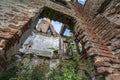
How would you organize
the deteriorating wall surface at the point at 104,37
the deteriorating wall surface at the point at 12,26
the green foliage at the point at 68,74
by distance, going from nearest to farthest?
the deteriorating wall surface at the point at 12,26 → the deteriorating wall surface at the point at 104,37 → the green foliage at the point at 68,74

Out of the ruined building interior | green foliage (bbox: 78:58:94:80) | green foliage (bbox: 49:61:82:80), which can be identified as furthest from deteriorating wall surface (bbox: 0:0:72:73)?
green foliage (bbox: 78:58:94:80)

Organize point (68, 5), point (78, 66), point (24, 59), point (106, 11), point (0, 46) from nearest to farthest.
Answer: point (0, 46)
point (78, 66)
point (106, 11)
point (24, 59)
point (68, 5)

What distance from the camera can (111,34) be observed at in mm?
3021

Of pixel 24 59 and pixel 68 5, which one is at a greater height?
pixel 68 5

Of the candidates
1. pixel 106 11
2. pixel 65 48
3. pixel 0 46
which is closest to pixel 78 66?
pixel 106 11

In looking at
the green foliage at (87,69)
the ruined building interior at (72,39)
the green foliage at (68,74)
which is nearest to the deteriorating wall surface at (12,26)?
the ruined building interior at (72,39)

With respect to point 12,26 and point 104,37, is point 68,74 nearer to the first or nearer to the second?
point 104,37

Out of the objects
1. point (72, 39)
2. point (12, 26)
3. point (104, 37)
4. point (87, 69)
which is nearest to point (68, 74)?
point (87, 69)

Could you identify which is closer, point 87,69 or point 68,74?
point 87,69

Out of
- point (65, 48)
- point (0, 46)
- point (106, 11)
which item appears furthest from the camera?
point (65, 48)

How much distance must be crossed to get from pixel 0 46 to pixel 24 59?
8.63 feet

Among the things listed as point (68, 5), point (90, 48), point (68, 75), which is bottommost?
point (68, 75)

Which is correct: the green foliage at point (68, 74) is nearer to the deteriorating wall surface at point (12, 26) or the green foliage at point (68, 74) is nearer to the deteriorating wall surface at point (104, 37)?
the deteriorating wall surface at point (104, 37)

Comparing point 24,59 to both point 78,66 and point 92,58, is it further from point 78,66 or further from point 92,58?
point 92,58
